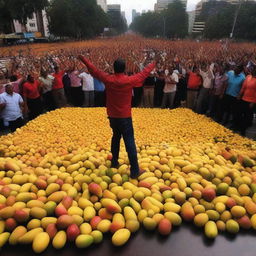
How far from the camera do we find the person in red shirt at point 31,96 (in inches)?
307

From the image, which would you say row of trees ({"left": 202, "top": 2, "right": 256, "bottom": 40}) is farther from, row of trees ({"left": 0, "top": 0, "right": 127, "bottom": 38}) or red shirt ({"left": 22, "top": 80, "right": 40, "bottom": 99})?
red shirt ({"left": 22, "top": 80, "right": 40, "bottom": 99})

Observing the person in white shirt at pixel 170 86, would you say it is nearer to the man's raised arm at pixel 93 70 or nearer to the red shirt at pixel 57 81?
the red shirt at pixel 57 81

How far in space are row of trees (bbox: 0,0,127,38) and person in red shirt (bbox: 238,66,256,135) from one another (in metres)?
43.4

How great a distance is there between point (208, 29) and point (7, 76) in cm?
5149

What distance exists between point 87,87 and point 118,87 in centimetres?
680

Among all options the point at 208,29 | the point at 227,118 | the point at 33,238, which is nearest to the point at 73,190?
the point at 33,238

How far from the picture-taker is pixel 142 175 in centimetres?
324

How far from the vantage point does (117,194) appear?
282cm

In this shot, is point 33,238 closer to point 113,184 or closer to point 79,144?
point 113,184

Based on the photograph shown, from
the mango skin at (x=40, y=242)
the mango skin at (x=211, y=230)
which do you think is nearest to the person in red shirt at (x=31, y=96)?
the mango skin at (x=40, y=242)

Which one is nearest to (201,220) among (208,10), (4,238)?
(4,238)

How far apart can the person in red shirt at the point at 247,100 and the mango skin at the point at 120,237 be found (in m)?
6.03

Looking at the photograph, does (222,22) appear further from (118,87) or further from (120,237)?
(120,237)

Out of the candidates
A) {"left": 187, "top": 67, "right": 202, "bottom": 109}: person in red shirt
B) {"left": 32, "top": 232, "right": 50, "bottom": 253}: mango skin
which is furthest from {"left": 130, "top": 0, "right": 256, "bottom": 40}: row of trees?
{"left": 32, "top": 232, "right": 50, "bottom": 253}: mango skin
